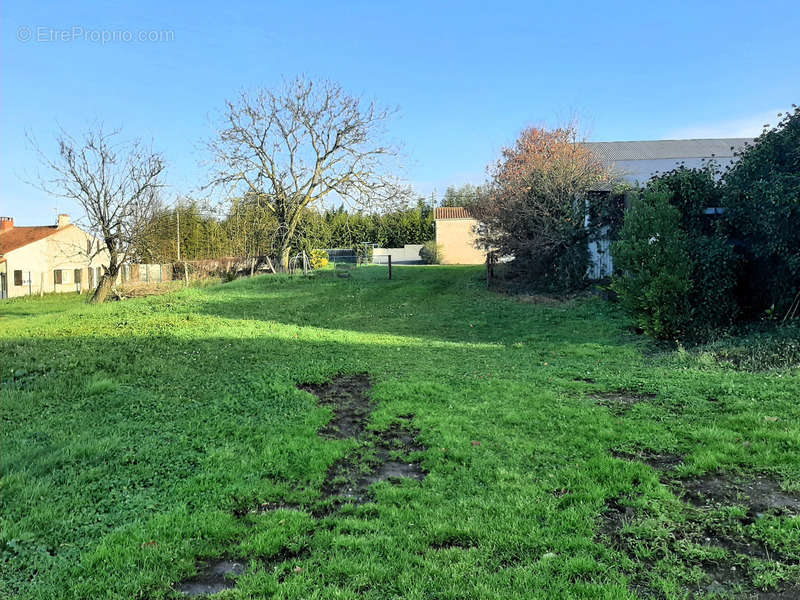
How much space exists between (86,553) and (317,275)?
1959cm

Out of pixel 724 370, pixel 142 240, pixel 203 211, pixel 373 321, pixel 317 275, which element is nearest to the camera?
pixel 724 370

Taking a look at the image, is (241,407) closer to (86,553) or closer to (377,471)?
(377,471)

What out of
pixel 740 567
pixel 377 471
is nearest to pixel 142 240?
pixel 377 471

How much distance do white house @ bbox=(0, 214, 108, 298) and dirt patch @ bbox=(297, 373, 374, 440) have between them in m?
26.1

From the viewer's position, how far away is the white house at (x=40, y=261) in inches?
1139

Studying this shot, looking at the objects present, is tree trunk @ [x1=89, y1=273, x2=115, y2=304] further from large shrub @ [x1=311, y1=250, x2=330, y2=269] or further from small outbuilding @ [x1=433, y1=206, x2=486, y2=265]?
small outbuilding @ [x1=433, y1=206, x2=486, y2=265]

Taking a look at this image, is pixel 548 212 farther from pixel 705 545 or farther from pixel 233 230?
pixel 233 230

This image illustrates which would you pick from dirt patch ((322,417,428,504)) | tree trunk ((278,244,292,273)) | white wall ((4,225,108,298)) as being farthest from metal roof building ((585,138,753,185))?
white wall ((4,225,108,298))

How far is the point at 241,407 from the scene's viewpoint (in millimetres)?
5430

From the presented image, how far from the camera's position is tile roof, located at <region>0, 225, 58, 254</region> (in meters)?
30.1

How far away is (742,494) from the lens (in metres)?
3.24

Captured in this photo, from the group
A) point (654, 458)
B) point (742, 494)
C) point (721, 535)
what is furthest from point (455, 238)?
point (721, 535)

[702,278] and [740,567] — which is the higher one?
[702,278]

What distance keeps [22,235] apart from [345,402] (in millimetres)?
35570
